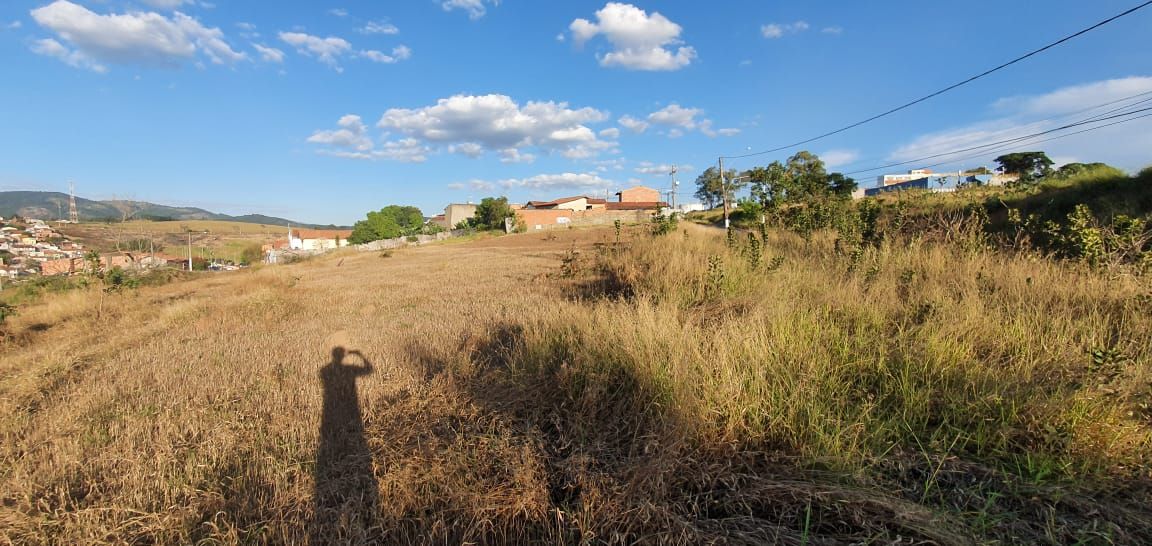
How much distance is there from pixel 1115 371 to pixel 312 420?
4511mm

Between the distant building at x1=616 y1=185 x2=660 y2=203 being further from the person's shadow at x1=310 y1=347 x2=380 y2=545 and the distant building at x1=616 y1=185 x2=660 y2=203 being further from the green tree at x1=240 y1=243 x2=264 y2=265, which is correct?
the person's shadow at x1=310 y1=347 x2=380 y2=545

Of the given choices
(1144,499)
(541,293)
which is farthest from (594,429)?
(541,293)

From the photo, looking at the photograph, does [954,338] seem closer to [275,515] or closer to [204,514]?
[275,515]

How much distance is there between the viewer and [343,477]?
227 centimetres

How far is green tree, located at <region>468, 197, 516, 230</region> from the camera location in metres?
62.7

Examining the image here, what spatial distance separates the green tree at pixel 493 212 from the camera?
62.7 meters

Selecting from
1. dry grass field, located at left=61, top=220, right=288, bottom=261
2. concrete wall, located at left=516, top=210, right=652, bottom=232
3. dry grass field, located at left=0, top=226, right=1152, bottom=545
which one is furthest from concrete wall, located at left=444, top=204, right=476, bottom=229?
dry grass field, located at left=0, top=226, right=1152, bottom=545

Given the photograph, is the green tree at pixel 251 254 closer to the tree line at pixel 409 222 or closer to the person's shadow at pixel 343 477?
the tree line at pixel 409 222

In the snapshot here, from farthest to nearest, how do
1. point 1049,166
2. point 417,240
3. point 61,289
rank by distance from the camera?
1. point 417,240
2. point 1049,166
3. point 61,289

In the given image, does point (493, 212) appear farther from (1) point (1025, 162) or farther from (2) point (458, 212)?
(1) point (1025, 162)

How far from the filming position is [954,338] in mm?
2742

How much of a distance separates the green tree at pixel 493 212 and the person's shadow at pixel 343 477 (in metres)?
58.6

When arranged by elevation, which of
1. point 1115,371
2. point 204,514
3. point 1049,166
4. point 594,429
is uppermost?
point 1049,166

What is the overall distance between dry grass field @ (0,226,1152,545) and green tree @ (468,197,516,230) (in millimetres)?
58260
